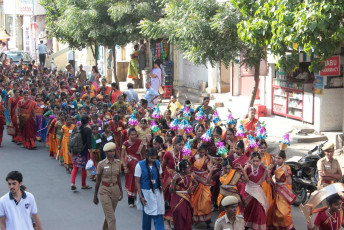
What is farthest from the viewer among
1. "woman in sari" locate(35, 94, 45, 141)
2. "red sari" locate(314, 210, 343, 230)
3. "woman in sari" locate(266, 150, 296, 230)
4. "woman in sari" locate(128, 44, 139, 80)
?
"woman in sari" locate(128, 44, 139, 80)

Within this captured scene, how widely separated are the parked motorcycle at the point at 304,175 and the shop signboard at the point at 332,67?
15.2 ft

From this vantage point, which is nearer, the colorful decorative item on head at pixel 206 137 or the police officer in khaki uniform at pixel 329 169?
the police officer in khaki uniform at pixel 329 169

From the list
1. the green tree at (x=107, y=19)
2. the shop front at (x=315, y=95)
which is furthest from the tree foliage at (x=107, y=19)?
the shop front at (x=315, y=95)

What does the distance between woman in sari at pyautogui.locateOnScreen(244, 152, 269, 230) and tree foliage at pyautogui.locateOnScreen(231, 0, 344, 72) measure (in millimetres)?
2666

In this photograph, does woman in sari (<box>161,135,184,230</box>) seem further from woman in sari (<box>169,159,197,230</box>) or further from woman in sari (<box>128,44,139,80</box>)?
woman in sari (<box>128,44,139,80</box>)

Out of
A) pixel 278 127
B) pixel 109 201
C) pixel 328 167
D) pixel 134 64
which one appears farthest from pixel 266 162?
pixel 134 64

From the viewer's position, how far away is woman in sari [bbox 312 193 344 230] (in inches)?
278

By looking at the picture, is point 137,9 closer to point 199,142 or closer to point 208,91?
point 208,91

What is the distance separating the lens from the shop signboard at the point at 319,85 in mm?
16172

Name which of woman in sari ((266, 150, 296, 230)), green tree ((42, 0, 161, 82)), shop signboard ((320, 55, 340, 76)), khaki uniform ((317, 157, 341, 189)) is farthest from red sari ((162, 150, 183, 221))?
green tree ((42, 0, 161, 82))

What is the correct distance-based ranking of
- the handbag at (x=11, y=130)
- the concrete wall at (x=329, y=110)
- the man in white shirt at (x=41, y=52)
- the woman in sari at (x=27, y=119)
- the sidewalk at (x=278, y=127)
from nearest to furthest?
1. the sidewalk at (x=278, y=127)
2. the concrete wall at (x=329, y=110)
3. the woman in sari at (x=27, y=119)
4. the handbag at (x=11, y=130)
5. the man in white shirt at (x=41, y=52)

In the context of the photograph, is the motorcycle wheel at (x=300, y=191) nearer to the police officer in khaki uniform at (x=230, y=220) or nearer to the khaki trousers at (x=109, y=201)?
the khaki trousers at (x=109, y=201)

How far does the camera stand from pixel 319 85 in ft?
53.4

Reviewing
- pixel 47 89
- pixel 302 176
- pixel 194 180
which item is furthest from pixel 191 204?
pixel 47 89
